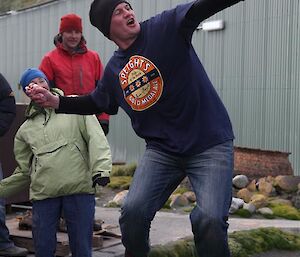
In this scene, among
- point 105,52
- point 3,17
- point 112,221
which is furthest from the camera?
point 3,17

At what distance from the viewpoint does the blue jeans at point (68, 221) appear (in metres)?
4.66

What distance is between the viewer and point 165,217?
783 cm

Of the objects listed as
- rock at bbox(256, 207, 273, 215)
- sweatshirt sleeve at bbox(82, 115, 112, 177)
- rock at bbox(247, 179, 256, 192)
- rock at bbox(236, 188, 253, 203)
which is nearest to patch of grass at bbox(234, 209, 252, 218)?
rock at bbox(256, 207, 273, 215)

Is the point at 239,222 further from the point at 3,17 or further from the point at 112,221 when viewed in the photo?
the point at 3,17

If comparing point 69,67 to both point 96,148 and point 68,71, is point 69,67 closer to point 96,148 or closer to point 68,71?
point 68,71

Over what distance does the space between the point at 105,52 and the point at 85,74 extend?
436 inches

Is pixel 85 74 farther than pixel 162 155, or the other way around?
pixel 85 74

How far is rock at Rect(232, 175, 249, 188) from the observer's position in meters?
10.6

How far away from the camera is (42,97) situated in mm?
4031

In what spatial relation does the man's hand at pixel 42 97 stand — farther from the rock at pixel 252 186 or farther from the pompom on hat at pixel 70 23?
the rock at pixel 252 186

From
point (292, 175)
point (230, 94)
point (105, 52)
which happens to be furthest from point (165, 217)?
point (105, 52)

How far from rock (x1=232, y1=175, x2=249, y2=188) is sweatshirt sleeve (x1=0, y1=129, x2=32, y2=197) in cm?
604

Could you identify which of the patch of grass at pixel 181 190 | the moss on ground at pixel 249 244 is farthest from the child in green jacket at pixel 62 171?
the patch of grass at pixel 181 190

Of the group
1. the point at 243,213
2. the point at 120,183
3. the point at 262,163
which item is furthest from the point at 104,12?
the point at 120,183
